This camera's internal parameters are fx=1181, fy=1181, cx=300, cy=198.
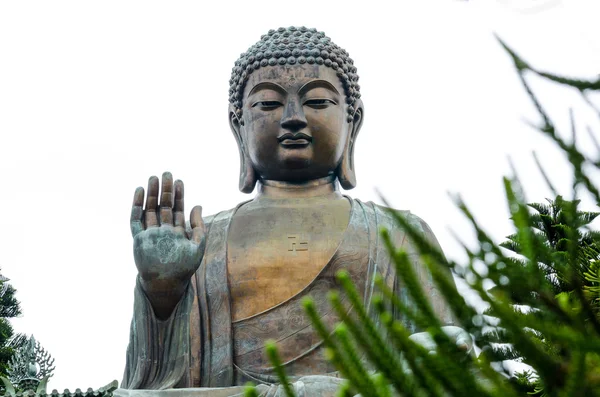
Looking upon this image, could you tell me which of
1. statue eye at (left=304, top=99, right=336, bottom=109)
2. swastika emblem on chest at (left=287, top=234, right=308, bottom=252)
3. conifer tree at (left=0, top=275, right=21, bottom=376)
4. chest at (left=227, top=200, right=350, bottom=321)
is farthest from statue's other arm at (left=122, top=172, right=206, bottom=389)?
conifer tree at (left=0, top=275, right=21, bottom=376)

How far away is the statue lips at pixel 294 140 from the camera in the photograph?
306 inches

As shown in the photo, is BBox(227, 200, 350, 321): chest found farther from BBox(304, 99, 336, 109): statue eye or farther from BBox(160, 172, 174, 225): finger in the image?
BBox(160, 172, 174, 225): finger

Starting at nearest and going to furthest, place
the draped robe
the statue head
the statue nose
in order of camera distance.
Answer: the draped robe
the statue nose
the statue head

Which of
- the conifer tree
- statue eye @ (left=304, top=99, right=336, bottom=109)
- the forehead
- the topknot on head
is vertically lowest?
statue eye @ (left=304, top=99, right=336, bottom=109)

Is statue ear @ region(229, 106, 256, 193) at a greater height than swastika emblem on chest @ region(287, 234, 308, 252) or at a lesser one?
greater

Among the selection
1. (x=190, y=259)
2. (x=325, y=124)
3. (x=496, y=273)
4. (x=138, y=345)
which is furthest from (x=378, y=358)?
(x=325, y=124)

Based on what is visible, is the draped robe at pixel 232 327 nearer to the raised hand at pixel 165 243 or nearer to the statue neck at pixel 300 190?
the raised hand at pixel 165 243

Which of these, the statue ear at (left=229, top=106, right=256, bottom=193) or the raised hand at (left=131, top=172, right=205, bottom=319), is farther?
the statue ear at (left=229, top=106, right=256, bottom=193)

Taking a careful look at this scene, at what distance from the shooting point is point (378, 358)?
91.8 inches

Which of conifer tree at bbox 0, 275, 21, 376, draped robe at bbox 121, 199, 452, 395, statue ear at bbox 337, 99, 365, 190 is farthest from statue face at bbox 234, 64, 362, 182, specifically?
conifer tree at bbox 0, 275, 21, 376

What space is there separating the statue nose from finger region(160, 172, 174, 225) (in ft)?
3.72

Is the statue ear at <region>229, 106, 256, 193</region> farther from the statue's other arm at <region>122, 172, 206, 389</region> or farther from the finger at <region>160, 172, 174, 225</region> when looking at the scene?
the finger at <region>160, 172, 174, 225</region>

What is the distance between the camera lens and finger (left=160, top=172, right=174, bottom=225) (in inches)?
270

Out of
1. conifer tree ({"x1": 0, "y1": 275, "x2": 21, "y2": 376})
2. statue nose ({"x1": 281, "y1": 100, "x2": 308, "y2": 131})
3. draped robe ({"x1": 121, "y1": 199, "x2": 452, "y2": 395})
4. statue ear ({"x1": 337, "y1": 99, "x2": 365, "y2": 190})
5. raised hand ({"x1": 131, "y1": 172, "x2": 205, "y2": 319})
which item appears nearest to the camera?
raised hand ({"x1": 131, "y1": 172, "x2": 205, "y2": 319})
